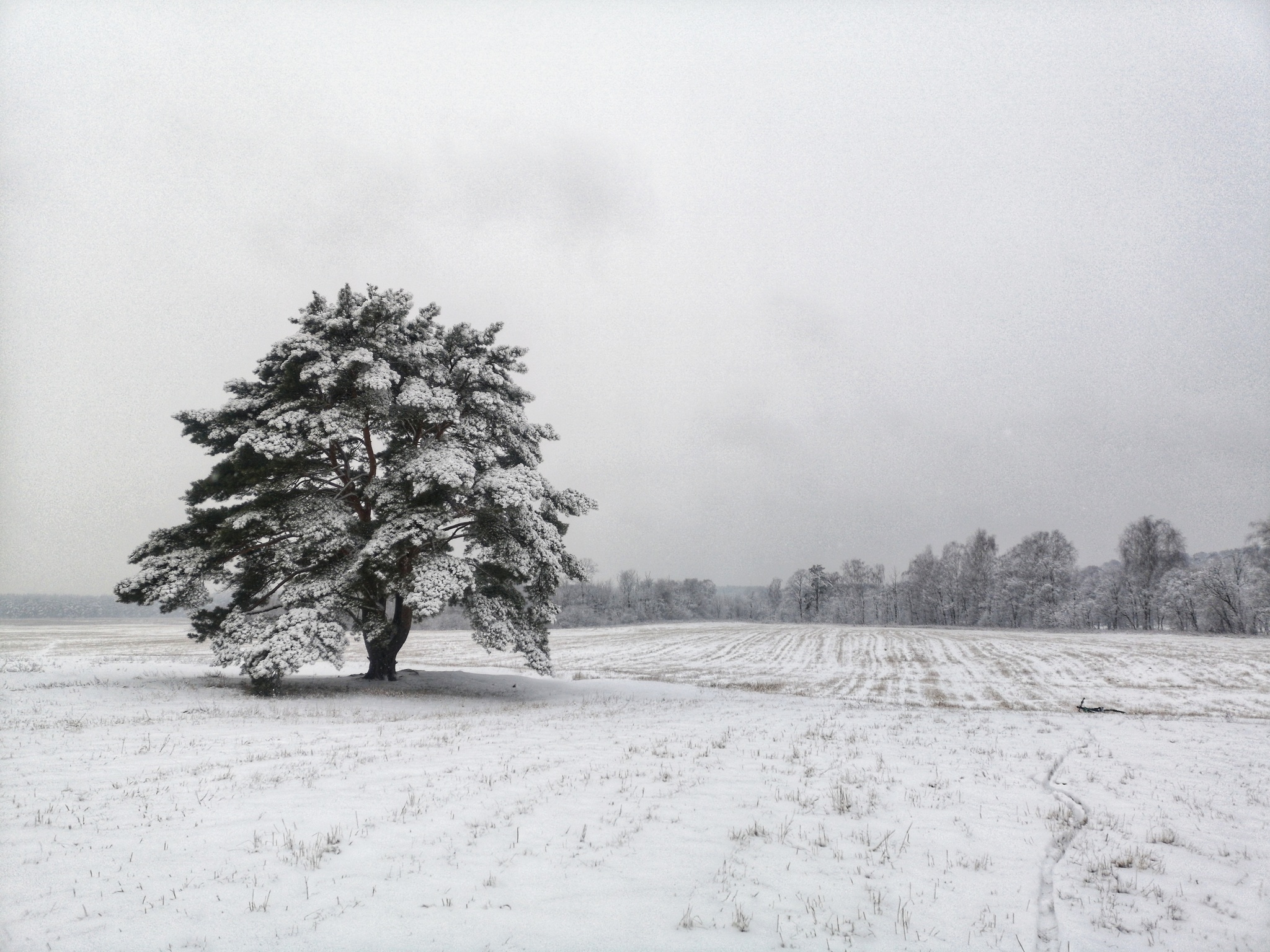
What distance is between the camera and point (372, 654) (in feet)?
68.9

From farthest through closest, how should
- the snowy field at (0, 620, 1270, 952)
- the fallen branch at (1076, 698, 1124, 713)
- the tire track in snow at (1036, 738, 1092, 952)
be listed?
the fallen branch at (1076, 698, 1124, 713)
the tire track in snow at (1036, 738, 1092, 952)
the snowy field at (0, 620, 1270, 952)

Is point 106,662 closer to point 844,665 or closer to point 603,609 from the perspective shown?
point 844,665

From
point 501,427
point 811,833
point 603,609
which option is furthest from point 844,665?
point 603,609

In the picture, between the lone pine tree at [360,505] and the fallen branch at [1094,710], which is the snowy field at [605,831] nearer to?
the lone pine tree at [360,505]

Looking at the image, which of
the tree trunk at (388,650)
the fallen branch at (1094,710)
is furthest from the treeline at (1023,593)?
the fallen branch at (1094,710)

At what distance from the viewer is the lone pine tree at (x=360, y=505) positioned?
16.4m

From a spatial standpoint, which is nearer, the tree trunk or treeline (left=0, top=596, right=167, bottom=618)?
the tree trunk

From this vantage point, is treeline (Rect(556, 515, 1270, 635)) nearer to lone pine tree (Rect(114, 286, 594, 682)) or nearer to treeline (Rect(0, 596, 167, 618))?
lone pine tree (Rect(114, 286, 594, 682))

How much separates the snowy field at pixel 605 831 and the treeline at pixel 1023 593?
37.7 metres

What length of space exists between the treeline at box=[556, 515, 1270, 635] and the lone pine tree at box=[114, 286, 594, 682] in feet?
99.1

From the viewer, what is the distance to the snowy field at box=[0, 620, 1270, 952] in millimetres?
4367

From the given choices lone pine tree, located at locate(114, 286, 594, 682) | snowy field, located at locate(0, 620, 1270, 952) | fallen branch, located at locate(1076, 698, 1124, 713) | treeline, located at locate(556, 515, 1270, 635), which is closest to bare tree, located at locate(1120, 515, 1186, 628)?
treeline, located at locate(556, 515, 1270, 635)

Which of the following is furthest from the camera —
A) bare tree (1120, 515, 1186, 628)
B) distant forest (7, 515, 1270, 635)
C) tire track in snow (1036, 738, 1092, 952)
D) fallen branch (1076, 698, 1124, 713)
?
bare tree (1120, 515, 1186, 628)

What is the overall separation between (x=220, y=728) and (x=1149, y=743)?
762 inches
